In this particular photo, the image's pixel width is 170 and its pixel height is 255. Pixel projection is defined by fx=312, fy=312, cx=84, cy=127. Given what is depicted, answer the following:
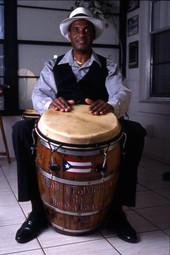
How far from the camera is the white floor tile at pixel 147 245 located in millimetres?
1662

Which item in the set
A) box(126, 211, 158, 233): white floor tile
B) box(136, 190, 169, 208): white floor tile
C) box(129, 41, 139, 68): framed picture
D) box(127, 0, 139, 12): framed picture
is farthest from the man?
box(127, 0, 139, 12): framed picture

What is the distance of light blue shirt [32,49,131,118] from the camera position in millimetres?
1942

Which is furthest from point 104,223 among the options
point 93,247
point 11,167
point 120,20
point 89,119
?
point 120,20

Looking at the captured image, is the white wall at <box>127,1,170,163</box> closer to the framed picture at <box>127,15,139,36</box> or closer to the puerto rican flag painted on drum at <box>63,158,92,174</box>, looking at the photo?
the framed picture at <box>127,15,139,36</box>

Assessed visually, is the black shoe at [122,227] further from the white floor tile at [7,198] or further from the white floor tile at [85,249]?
the white floor tile at [7,198]

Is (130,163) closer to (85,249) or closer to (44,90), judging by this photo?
(85,249)

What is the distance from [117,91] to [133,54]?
7.53ft

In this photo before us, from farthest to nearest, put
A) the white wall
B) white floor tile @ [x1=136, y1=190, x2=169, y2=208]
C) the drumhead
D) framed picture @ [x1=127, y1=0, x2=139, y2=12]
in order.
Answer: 1. framed picture @ [x1=127, y1=0, x2=139, y2=12]
2. the white wall
3. white floor tile @ [x1=136, y1=190, x2=169, y2=208]
4. the drumhead

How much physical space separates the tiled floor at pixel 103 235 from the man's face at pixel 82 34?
1191mm

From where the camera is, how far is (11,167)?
11.6ft

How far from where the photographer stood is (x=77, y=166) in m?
1.53

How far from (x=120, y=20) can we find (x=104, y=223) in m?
3.21

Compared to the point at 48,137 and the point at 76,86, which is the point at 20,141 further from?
the point at 76,86

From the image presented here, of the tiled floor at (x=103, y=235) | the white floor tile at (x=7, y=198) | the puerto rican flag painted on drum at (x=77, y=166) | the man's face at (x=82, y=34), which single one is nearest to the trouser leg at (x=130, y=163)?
the tiled floor at (x=103, y=235)
